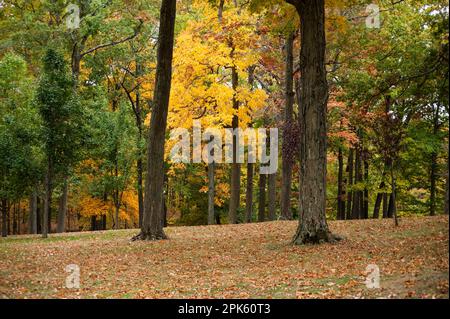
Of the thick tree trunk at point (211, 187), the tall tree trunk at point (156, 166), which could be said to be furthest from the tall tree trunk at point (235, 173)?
the tall tree trunk at point (156, 166)

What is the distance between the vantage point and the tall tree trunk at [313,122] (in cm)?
1303

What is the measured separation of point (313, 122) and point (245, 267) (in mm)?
4271

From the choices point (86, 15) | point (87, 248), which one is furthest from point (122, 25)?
point (87, 248)

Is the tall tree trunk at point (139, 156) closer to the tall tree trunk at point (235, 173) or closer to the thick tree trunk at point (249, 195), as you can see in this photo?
the thick tree trunk at point (249, 195)

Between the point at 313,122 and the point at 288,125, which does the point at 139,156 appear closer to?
the point at 288,125

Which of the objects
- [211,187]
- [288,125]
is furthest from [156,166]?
[211,187]

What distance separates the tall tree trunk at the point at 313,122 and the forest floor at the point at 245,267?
0.73 meters

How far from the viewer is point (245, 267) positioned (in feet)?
36.5

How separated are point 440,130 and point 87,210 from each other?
21465mm

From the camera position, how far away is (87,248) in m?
15.6

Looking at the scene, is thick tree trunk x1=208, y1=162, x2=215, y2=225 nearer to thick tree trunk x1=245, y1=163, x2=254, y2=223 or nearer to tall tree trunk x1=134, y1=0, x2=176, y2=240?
thick tree trunk x1=245, y1=163, x2=254, y2=223

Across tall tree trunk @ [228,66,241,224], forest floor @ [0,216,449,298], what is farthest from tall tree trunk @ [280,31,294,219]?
forest floor @ [0,216,449,298]

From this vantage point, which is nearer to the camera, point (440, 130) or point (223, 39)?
point (223, 39)
